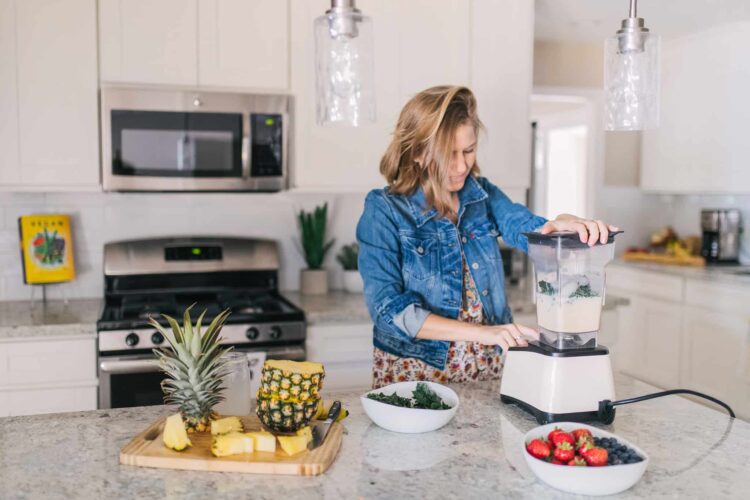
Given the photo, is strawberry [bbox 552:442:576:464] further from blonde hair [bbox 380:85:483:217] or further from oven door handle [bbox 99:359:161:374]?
oven door handle [bbox 99:359:161:374]

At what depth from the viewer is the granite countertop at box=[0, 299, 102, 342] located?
280 cm

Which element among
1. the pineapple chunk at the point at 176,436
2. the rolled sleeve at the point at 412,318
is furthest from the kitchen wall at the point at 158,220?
the pineapple chunk at the point at 176,436

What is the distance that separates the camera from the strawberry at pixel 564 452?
1.38 metres

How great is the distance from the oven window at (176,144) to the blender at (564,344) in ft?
5.79

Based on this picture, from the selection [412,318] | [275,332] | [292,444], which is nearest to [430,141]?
[412,318]

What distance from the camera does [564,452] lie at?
4.52 ft

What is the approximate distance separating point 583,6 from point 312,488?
361cm

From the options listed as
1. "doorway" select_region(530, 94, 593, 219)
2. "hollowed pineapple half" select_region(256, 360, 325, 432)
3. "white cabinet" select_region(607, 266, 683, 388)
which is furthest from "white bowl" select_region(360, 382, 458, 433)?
"doorway" select_region(530, 94, 593, 219)

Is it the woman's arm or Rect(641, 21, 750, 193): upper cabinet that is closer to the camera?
the woman's arm

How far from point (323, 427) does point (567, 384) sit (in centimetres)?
55

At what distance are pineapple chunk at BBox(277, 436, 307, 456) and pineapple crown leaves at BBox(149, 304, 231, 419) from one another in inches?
8.0

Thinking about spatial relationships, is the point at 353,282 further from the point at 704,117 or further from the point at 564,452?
the point at 704,117

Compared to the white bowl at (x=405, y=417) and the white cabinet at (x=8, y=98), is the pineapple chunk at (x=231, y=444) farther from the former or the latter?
the white cabinet at (x=8, y=98)

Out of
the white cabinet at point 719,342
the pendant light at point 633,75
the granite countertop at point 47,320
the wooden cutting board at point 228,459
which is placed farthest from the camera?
the white cabinet at point 719,342
